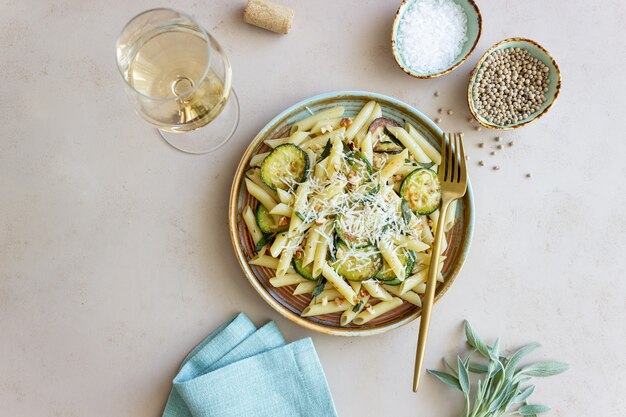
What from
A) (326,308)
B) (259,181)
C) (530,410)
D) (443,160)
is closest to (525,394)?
(530,410)

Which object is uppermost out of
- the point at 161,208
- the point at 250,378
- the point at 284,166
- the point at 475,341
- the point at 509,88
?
the point at 509,88

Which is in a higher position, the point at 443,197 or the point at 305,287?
the point at 443,197

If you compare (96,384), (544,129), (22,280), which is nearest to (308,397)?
(96,384)

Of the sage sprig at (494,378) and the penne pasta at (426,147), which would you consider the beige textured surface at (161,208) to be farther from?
the penne pasta at (426,147)

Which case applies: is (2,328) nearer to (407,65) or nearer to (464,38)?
(407,65)

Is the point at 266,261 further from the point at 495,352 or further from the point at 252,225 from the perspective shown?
the point at 495,352

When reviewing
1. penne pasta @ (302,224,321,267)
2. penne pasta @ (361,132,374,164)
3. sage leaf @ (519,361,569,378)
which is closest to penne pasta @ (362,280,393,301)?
penne pasta @ (302,224,321,267)

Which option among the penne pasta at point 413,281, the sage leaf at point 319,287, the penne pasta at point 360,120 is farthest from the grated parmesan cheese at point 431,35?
the sage leaf at point 319,287
